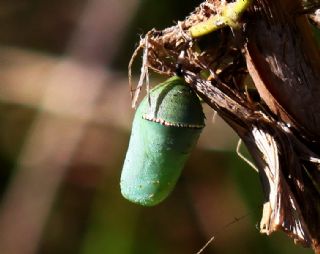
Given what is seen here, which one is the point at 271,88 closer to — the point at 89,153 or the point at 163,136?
the point at 163,136

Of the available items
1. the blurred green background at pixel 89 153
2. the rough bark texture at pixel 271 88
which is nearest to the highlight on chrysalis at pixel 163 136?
the rough bark texture at pixel 271 88

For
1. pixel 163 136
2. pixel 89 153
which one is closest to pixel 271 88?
pixel 163 136

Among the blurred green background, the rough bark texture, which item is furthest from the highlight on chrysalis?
the blurred green background

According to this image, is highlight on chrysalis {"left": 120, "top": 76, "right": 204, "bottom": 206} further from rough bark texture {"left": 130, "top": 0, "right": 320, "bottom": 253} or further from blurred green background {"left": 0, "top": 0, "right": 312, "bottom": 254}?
blurred green background {"left": 0, "top": 0, "right": 312, "bottom": 254}

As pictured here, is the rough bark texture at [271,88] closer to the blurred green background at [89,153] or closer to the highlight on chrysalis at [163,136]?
the highlight on chrysalis at [163,136]

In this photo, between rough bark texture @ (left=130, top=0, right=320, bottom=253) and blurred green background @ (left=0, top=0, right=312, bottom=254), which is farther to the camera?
blurred green background @ (left=0, top=0, right=312, bottom=254)

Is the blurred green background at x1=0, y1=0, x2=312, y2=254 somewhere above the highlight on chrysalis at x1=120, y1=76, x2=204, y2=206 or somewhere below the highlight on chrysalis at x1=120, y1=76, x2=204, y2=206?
below

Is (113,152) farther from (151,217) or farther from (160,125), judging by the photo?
(160,125)
